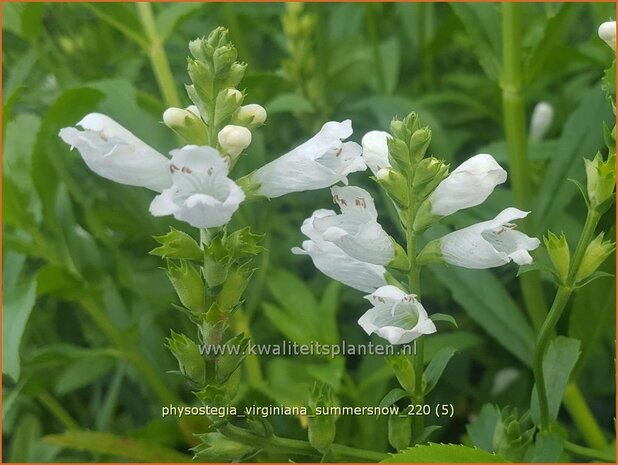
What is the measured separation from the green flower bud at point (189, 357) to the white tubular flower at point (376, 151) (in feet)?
1.04

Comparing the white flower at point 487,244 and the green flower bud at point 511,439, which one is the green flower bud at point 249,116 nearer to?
the white flower at point 487,244

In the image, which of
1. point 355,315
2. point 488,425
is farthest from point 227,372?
point 355,315

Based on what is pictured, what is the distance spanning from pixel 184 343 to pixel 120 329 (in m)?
0.85

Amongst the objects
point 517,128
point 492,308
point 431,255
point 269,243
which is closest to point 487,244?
point 431,255

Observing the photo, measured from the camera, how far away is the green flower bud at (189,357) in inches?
36.3

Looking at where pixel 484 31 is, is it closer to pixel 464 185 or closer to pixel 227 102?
pixel 464 185

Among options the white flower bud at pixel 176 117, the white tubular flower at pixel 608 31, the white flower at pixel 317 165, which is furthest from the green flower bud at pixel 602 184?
the white flower bud at pixel 176 117

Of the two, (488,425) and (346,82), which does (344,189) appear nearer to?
(488,425)

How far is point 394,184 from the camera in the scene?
3.12 ft

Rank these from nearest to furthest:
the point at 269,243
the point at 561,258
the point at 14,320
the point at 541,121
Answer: the point at 561,258 → the point at 14,320 → the point at 269,243 → the point at 541,121

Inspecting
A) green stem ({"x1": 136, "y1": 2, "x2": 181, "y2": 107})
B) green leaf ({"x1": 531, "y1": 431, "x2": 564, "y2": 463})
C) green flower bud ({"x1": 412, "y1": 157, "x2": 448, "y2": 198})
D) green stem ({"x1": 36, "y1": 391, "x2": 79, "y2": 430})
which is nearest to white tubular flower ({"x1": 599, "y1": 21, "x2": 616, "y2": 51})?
green flower bud ({"x1": 412, "y1": 157, "x2": 448, "y2": 198})

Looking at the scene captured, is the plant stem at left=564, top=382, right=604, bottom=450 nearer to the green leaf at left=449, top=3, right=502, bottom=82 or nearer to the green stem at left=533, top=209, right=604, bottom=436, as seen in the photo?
the green stem at left=533, top=209, right=604, bottom=436

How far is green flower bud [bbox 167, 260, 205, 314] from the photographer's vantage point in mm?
932

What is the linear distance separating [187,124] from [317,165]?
0.54 feet
